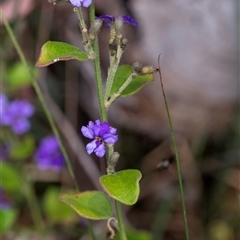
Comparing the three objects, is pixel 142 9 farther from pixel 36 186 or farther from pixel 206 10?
pixel 36 186

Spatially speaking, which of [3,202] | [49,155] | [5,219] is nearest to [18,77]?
[49,155]

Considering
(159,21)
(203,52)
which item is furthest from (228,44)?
(159,21)

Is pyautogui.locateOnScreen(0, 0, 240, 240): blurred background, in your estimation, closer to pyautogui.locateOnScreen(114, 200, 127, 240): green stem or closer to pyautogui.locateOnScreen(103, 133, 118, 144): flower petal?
pyautogui.locateOnScreen(114, 200, 127, 240): green stem

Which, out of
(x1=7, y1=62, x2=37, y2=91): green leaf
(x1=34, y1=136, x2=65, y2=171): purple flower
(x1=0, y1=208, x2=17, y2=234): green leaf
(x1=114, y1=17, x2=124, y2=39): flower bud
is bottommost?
(x1=34, y1=136, x2=65, y2=171): purple flower

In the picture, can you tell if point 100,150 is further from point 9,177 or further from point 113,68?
point 9,177

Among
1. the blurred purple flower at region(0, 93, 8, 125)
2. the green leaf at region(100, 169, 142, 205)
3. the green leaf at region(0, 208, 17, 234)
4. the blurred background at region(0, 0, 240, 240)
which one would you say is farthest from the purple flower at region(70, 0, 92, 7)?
the blurred background at region(0, 0, 240, 240)
